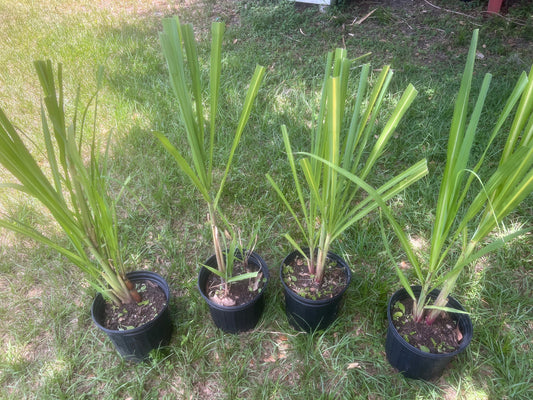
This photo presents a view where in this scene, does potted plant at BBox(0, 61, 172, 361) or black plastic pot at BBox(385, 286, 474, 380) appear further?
black plastic pot at BBox(385, 286, 474, 380)

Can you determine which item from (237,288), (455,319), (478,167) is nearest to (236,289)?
(237,288)

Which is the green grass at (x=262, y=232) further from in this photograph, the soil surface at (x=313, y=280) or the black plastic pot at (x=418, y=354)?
the soil surface at (x=313, y=280)

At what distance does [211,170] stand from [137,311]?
58cm

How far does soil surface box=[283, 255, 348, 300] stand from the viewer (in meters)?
1.36

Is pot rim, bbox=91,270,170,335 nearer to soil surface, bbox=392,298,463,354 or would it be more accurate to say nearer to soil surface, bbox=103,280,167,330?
soil surface, bbox=103,280,167,330

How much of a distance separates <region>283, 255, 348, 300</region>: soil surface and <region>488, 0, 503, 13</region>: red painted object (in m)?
3.12

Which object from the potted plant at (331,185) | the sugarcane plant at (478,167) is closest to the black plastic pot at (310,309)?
the potted plant at (331,185)

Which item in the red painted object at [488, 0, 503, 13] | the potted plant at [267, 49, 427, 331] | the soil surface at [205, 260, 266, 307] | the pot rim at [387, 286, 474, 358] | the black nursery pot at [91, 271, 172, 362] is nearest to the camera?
the potted plant at [267, 49, 427, 331]

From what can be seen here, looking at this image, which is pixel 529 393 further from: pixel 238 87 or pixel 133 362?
pixel 238 87

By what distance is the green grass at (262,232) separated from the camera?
4.42 ft

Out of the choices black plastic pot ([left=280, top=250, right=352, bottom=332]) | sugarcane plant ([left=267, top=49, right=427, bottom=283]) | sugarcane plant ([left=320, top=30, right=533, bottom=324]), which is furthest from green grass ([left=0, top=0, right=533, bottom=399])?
sugarcane plant ([left=320, top=30, right=533, bottom=324])

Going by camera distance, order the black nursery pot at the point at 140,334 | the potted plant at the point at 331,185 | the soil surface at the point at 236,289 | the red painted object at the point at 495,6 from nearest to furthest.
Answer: the potted plant at the point at 331,185
the black nursery pot at the point at 140,334
the soil surface at the point at 236,289
the red painted object at the point at 495,6

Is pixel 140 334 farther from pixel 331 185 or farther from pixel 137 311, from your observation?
pixel 331 185

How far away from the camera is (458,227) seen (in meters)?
1.23
